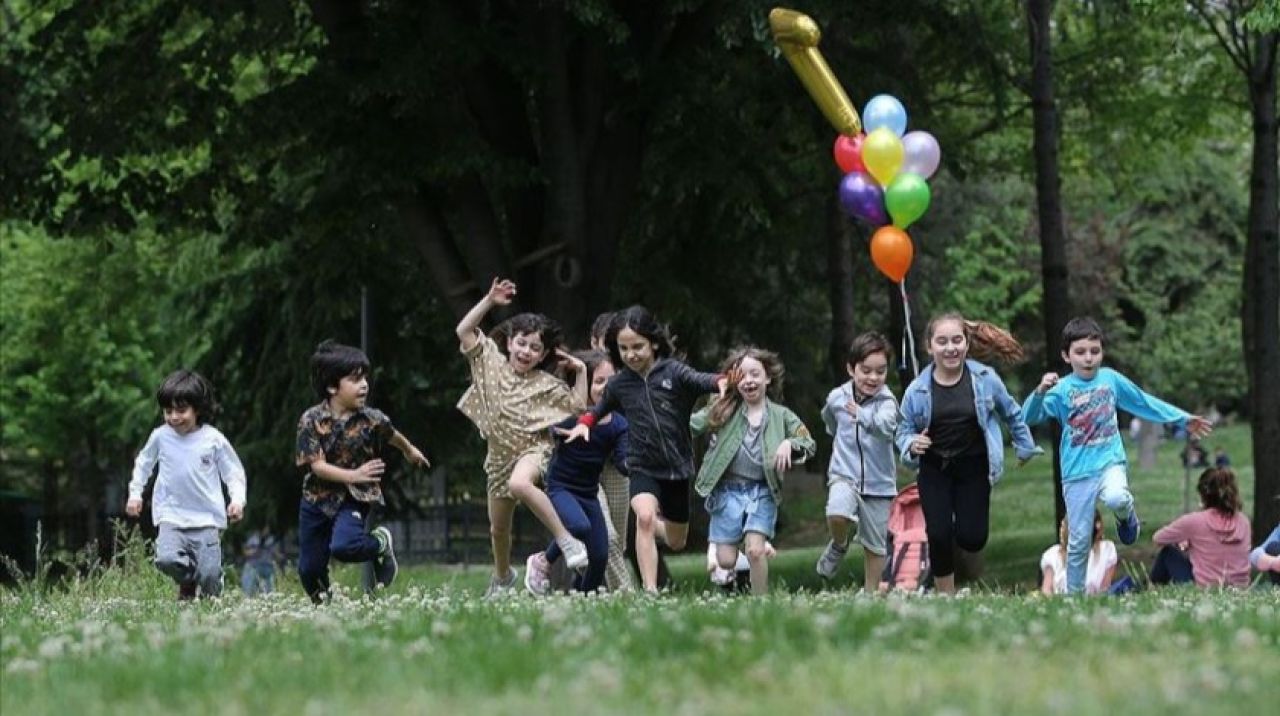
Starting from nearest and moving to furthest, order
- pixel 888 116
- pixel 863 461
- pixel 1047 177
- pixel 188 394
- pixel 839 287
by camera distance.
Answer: pixel 863 461 → pixel 188 394 → pixel 888 116 → pixel 1047 177 → pixel 839 287

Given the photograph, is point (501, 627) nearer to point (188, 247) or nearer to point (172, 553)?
point (172, 553)

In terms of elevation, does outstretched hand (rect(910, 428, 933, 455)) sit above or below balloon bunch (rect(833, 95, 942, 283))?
below

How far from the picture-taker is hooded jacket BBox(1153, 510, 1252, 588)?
693 inches

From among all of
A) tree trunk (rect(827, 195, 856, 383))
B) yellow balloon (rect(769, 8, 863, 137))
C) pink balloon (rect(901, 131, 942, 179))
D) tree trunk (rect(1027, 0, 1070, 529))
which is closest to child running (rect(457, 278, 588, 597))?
yellow balloon (rect(769, 8, 863, 137))

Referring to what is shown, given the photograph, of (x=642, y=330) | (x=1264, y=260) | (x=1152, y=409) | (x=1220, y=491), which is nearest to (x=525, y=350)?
(x=642, y=330)

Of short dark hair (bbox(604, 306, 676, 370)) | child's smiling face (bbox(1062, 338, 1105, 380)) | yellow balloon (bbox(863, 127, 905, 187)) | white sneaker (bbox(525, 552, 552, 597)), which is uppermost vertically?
yellow balloon (bbox(863, 127, 905, 187))

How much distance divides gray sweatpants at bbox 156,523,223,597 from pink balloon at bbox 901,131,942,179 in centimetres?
730

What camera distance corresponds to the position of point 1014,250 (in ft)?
213

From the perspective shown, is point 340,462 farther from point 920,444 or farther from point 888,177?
point 888,177

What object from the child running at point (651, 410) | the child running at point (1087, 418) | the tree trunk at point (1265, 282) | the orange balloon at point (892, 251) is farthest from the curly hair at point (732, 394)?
the tree trunk at point (1265, 282)

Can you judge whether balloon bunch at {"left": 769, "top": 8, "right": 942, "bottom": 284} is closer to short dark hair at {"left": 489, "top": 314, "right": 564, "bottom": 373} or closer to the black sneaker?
short dark hair at {"left": 489, "top": 314, "right": 564, "bottom": 373}

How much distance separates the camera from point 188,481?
49.7 feet

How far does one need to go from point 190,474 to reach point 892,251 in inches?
264

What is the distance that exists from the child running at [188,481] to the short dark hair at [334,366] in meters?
1.08
